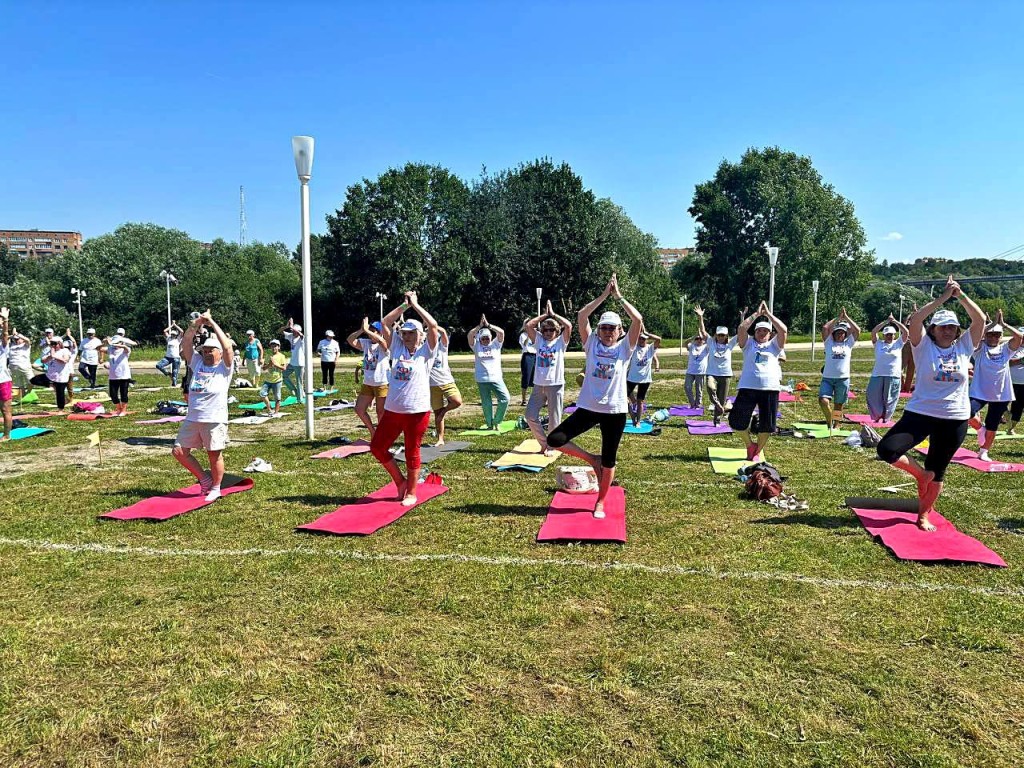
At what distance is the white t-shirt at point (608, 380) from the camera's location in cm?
691

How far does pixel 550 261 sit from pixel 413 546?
4260 centimetres

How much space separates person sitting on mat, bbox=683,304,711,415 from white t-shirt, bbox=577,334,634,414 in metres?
7.08

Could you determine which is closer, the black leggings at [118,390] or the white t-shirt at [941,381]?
the white t-shirt at [941,381]

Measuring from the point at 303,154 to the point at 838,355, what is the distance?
9.83 metres

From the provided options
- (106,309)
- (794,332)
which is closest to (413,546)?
(794,332)

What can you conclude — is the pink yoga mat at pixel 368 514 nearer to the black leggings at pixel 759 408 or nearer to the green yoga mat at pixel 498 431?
the black leggings at pixel 759 408

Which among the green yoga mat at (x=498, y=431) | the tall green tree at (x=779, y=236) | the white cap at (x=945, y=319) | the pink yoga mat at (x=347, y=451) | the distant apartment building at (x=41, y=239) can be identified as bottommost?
the pink yoga mat at (x=347, y=451)

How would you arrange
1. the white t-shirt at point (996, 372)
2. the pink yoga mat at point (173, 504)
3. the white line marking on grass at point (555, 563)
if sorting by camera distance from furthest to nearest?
the white t-shirt at point (996, 372), the pink yoga mat at point (173, 504), the white line marking on grass at point (555, 563)

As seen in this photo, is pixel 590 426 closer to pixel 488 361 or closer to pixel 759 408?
pixel 759 408

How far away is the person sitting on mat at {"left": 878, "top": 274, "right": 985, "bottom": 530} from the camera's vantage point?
253 inches

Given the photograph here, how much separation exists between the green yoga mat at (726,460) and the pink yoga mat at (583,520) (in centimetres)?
192

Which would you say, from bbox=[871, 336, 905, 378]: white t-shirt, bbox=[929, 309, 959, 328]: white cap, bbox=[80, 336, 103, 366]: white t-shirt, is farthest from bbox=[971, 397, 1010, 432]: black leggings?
bbox=[80, 336, 103, 366]: white t-shirt

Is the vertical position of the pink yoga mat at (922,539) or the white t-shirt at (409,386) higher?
the white t-shirt at (409,386)

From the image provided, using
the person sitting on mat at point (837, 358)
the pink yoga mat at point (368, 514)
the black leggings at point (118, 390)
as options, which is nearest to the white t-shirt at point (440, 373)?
the pink yoga mat at point (368, 514)
